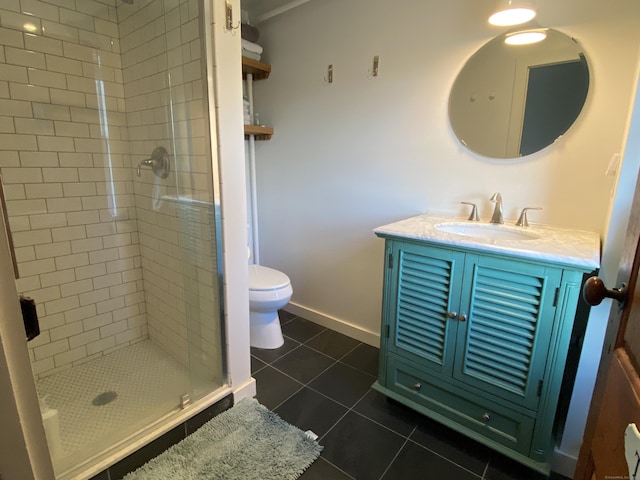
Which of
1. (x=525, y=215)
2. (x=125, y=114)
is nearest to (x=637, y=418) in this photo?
(x=525, y=215)

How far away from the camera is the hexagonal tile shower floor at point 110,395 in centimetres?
140

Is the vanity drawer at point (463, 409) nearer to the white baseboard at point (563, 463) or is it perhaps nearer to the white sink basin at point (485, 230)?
the white baseboard at point (563, 463)

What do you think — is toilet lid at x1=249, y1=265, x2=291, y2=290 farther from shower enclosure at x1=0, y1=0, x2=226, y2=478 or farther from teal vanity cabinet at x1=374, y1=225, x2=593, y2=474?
teal vanity cabinet at x1=374, y1=225, x2=593, y2=474

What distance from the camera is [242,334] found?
5.69 ft

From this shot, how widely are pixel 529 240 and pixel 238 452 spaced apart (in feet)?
4.94

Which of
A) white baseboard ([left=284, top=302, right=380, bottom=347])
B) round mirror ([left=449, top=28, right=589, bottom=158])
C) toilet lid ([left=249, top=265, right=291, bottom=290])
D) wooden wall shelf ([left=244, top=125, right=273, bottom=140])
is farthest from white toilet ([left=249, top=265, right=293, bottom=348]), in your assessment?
round mirror ([left=449, top=28, right=589, bottom=158])

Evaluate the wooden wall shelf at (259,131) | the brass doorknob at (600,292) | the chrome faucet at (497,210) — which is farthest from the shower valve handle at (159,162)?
the brass doorknob at (600,292)

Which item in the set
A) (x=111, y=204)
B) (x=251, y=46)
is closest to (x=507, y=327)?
(x=111, y=204)

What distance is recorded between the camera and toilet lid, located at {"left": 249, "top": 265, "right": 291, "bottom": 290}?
2.14 m

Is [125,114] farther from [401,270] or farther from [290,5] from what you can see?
[401,270]

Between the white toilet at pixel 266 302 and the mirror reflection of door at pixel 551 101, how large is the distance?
1.53m

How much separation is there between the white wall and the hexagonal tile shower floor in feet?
3.89

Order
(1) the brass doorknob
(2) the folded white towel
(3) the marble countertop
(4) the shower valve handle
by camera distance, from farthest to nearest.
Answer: (2) the folded white towel → (4) the shower valve handle → (3) the marble countertop → (1) the brass doorknob

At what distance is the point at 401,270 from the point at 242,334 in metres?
0.86
